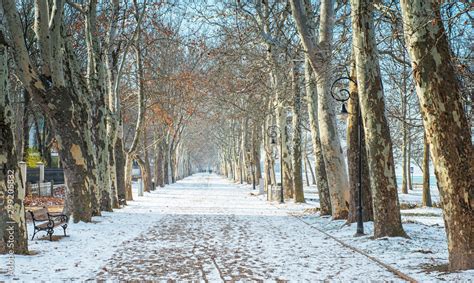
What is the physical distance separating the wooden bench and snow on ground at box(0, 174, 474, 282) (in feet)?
1.04

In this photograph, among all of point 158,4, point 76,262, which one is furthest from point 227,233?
point 158,4

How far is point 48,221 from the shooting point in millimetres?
13891

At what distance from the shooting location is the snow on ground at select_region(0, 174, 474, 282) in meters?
8.37

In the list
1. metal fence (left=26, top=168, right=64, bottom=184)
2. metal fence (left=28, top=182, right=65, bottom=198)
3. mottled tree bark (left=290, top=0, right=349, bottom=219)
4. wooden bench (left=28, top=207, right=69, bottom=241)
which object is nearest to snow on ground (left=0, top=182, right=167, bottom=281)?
wooden bench (left=28, top=207, right=69, bottom=241)

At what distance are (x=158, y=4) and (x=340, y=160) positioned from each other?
34.5 ft

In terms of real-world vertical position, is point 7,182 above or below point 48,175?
below

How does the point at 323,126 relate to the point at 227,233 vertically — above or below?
above

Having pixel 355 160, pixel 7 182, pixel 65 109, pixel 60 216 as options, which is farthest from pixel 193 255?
pixel 65 109

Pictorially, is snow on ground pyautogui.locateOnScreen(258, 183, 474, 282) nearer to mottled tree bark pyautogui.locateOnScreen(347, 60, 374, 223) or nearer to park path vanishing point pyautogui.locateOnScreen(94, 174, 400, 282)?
park path vanishing point pyautogui.locateOnScreen(94, 174, 400, 282)

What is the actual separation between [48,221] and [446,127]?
34.9 ft

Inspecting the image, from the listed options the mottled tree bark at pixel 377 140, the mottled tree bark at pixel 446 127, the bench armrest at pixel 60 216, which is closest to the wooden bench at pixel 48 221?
the bench armrest at pixel 60 216

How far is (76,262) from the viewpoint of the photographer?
31.3ft

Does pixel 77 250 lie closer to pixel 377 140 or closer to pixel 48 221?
pixel 48 221

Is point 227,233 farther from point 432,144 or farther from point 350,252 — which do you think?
point 432,144
